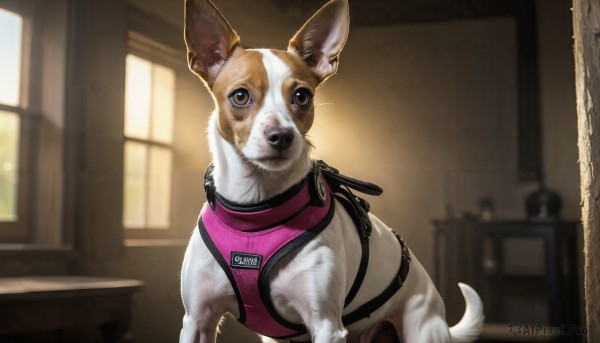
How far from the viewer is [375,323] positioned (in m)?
1.60

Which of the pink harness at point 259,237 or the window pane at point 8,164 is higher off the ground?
the window pane at point 8,164

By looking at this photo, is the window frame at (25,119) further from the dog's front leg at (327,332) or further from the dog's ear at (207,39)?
the dog's front leg at (327,332)

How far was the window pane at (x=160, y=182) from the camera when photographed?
2.90 meters

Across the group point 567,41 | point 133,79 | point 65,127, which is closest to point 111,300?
point 65,127

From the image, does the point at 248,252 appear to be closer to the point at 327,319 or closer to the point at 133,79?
the point at 327,319

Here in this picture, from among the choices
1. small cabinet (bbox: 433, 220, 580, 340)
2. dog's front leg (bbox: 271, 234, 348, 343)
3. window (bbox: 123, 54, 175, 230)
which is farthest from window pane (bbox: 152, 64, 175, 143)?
dog's front leg (bbox: 271, 234, 348, 343)

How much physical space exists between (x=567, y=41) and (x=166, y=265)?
191 centimetres

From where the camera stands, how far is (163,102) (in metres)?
2.91

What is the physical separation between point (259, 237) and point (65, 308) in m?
1.21

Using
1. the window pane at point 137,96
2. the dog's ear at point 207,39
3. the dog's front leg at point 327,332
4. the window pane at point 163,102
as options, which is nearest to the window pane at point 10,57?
the window pane at point 137,96

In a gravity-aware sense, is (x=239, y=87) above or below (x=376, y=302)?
above

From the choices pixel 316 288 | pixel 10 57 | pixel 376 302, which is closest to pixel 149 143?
pixel 10 57

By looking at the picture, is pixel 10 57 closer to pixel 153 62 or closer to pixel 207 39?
pixel 153 62

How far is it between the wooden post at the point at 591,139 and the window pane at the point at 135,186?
1.88 meters
